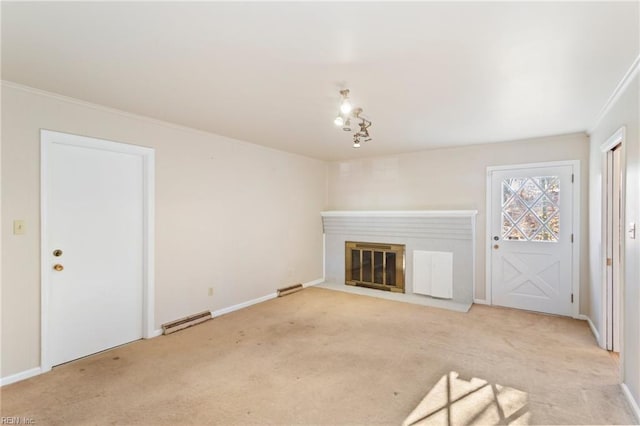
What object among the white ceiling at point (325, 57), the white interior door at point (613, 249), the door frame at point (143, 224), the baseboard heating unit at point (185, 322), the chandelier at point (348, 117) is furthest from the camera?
the baseboard heating unit at point (185, 322)

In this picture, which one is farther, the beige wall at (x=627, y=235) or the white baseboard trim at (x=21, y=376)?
the white baseboard trim at (x=21, y=376)

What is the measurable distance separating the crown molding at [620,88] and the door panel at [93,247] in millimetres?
4352

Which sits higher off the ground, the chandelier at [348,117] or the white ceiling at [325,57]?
the white ceiling at [325,57]

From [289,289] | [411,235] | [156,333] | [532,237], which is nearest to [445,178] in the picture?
[411,235]

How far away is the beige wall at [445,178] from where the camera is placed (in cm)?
413

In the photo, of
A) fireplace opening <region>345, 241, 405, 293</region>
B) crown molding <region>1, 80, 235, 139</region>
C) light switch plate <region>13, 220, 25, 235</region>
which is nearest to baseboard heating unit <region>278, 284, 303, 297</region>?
fireplace opening <region>345, 241, 405, 293</region>

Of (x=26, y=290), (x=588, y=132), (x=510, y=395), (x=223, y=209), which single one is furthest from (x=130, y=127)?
(x=588, y=132)

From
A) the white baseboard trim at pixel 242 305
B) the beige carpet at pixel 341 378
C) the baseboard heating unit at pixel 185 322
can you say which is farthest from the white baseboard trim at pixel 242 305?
the beige carpet at pixel 341 378

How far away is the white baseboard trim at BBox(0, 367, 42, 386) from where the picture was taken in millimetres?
2494

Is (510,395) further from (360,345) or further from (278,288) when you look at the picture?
(278,288)

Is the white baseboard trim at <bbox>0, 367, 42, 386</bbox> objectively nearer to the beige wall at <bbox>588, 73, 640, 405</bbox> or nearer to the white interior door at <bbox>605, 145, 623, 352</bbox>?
the beige wall at <bbox>588, 73, 640, 405</bbox>

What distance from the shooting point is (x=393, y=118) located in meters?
3.42

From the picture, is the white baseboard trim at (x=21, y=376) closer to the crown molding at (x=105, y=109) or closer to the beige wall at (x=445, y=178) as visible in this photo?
the crown molding at (x=105, y=109)

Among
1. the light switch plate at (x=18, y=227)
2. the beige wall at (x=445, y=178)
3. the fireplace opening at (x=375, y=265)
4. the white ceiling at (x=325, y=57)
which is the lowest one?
the fireplace opening at (x=375, y=265)
